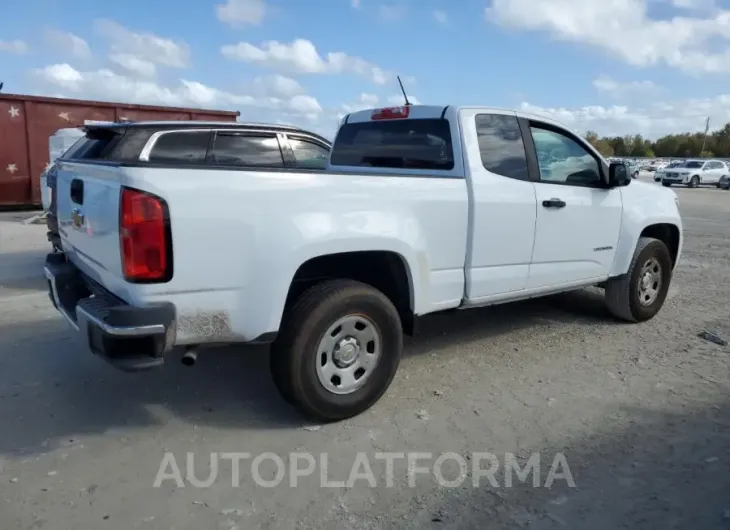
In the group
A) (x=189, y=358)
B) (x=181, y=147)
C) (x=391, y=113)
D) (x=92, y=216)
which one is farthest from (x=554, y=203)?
(x=181, y=147)

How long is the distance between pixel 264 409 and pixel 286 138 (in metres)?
4.37

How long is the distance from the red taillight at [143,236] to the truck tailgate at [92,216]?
9 centimetres

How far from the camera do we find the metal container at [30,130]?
45.8 ft

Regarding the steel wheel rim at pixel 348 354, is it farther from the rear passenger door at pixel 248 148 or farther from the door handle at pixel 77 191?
the rear passenger door at pixel 248 148

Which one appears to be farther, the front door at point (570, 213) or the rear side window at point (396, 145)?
the front door at point (570, 213)

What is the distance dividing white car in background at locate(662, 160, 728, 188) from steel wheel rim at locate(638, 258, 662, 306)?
1271 inches

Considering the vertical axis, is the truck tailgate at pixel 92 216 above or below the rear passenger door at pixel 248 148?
below

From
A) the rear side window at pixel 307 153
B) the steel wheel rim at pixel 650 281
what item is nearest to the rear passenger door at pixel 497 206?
the steel wheel rim at pixel 650 281

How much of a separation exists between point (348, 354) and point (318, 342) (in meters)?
0.26

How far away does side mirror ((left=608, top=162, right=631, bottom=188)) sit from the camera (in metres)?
4.95

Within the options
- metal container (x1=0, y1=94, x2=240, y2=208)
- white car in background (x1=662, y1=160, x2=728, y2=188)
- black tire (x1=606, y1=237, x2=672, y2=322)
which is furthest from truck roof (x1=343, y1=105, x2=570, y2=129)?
white car in background (x1=662, y1=160, x2=728, y2=188)

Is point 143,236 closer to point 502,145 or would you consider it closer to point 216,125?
point 502,145

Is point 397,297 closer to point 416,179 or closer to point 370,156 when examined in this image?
point 416,179

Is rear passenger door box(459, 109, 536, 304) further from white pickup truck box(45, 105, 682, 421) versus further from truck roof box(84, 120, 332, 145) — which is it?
truck roof box(84, 120, 332, 145)
